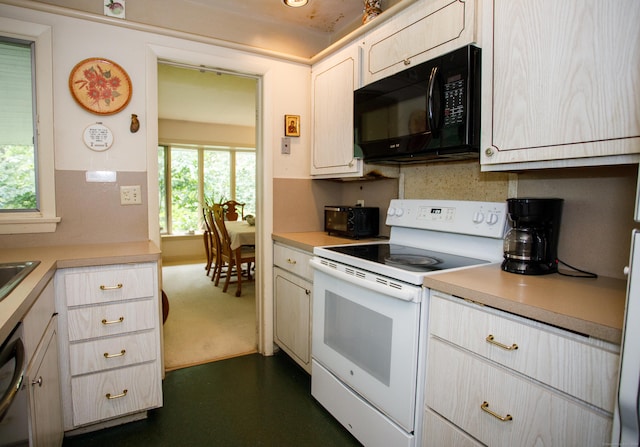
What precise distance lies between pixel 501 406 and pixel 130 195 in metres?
2.07

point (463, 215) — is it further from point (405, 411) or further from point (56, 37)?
point (56, 37)

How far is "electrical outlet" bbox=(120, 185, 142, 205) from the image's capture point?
6.74 feet

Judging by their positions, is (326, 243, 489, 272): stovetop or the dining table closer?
(326, 243, 489, 272): stovetop

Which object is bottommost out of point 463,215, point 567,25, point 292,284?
point 292,284

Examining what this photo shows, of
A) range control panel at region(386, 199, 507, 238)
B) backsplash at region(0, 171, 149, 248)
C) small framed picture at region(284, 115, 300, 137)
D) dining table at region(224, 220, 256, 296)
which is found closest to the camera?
range control panel at region(386, 199, 507, 238)

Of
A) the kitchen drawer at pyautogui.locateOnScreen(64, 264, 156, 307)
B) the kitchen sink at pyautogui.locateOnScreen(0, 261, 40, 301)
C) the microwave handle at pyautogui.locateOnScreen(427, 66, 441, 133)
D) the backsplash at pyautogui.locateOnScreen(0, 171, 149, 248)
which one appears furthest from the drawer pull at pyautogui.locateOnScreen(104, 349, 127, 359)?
the microwave handle at pyautogui.locateOnScreen(427, 66, 441, 133)

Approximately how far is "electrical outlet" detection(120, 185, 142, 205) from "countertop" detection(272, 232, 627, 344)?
67.4 inches

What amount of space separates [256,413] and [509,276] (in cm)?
143

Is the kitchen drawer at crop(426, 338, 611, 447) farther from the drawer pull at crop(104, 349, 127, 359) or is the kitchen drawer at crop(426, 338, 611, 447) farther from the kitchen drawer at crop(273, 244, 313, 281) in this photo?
the drawer pull at crop(104, 349, 127, 359)

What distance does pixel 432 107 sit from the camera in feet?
4.84

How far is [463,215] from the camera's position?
166 cm

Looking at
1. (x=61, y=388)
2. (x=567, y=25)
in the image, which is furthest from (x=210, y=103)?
(x=567, y=25)

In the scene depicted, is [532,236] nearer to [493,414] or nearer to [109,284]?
[493,414]

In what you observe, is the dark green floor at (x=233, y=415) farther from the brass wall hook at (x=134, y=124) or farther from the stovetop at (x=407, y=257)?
the brass wall hook at (x=134, y=124)
